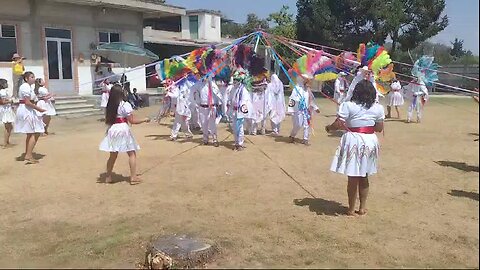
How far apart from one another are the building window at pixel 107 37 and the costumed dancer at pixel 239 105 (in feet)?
35.7

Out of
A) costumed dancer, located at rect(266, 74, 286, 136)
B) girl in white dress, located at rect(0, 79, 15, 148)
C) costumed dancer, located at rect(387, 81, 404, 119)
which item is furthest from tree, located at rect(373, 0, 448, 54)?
girl in white dress, located at rect(0, 79, 15, 148)

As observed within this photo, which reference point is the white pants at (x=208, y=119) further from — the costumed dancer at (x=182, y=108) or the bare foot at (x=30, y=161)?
the bare foot at (x=30, y=161)

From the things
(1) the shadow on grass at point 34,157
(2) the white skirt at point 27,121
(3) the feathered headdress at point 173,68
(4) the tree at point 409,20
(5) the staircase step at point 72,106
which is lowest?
(1) the shadow on grass at point 34,157

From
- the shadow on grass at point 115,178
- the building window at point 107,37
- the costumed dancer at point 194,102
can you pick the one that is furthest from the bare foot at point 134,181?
the building window at point 107,37

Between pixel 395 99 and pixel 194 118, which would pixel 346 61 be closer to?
pixel 194 118

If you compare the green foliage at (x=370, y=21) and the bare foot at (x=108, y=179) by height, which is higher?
the green foliage at (x=370, y=21)

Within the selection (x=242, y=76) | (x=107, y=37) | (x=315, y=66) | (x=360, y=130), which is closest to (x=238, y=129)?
(x=242, y=76)

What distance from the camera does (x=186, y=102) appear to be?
1067 cm

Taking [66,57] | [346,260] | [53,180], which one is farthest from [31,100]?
[66,57]

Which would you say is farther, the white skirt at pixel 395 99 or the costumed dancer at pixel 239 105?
the white skirt at pixel 395 99

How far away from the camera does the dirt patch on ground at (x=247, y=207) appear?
433 cm

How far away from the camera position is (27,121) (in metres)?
8.23

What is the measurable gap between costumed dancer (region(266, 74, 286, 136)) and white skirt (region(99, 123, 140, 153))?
17.6 ft

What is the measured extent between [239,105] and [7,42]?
34.2 ft
